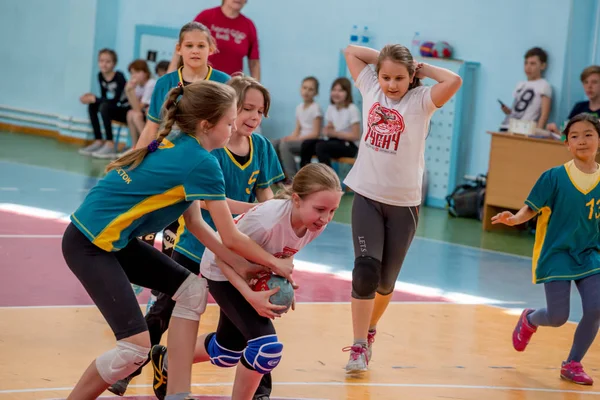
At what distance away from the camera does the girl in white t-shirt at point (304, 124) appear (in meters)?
12.6

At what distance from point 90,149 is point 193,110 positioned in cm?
1060

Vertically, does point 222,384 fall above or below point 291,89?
below

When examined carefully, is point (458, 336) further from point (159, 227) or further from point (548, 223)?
point (159, 227)

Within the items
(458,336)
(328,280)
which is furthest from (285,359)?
(328,280)

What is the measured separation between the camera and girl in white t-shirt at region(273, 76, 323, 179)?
12625 mm

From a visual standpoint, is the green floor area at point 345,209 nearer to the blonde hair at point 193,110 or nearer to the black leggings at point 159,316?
the black leggings at point 159,316

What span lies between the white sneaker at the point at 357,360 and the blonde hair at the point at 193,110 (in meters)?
1.82

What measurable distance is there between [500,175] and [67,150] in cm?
658

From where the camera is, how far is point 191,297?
4.16 metres

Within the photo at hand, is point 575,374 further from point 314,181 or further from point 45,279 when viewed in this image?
point 45,279

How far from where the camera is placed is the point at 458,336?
6215 mm

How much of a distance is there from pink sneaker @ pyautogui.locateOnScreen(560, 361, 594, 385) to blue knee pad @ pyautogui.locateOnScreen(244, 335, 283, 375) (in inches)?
87.7

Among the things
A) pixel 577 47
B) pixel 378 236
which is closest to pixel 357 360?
pixel 378 236

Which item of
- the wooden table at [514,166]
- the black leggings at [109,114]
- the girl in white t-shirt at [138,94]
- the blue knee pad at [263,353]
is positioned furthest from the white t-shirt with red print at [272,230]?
the black leggings at [109,114]
